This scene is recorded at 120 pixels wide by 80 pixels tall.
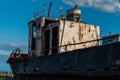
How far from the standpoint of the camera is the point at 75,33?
15047 mm

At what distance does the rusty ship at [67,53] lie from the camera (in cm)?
1041

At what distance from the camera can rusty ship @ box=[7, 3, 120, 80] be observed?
10406mm

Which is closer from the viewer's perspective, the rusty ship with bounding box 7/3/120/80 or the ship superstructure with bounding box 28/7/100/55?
the rusty ship with bounding box 7/3/120/80

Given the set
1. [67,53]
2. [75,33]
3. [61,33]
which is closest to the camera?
[67,53]

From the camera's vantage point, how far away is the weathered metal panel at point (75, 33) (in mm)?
14555

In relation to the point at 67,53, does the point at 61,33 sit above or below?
above

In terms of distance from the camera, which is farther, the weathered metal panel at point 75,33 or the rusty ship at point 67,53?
the weathered metal panel at point 75,33

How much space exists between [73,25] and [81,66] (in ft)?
12.8

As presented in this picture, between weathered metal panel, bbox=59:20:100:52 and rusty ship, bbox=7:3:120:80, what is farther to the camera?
weathered metal panel, bbox=59:20:100:52

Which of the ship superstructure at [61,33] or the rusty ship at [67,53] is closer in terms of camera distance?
the rusty ship at [67,53]

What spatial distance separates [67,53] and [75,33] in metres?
2.96

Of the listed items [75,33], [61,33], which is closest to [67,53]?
[61,33]

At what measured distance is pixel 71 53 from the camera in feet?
39.7

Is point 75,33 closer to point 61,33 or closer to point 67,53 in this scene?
point 61,33
